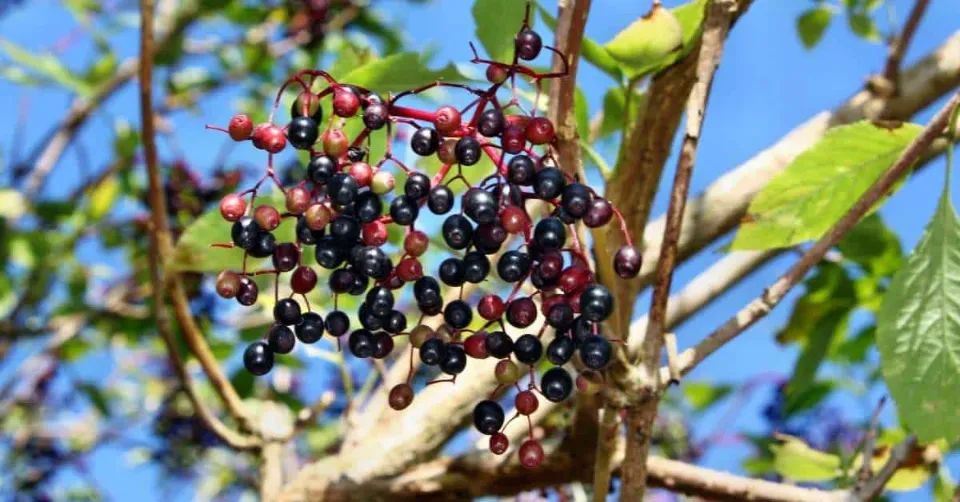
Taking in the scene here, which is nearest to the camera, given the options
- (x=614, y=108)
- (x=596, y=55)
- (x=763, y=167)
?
(x=596, y=55)

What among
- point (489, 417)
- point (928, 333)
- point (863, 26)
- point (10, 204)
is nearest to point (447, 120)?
point (489, 417)

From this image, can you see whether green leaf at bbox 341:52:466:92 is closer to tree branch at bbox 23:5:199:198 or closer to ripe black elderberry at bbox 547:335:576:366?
ripe black elderberry at bbox 547:335:576:366

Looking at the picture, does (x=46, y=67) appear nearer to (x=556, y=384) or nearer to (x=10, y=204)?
(x=10, y=204)

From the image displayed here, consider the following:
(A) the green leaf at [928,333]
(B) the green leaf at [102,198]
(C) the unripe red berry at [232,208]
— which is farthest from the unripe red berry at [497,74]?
(B) the green leaf at [102,198]

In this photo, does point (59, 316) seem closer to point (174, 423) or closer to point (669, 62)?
point (174, 423)

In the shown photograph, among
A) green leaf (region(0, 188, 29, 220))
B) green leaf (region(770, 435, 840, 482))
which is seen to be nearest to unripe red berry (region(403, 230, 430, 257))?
green leaf (region(770, 435, 840, 482))

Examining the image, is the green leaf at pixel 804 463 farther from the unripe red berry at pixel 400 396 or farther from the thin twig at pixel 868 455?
the unripe red berry at pixel 400 396
